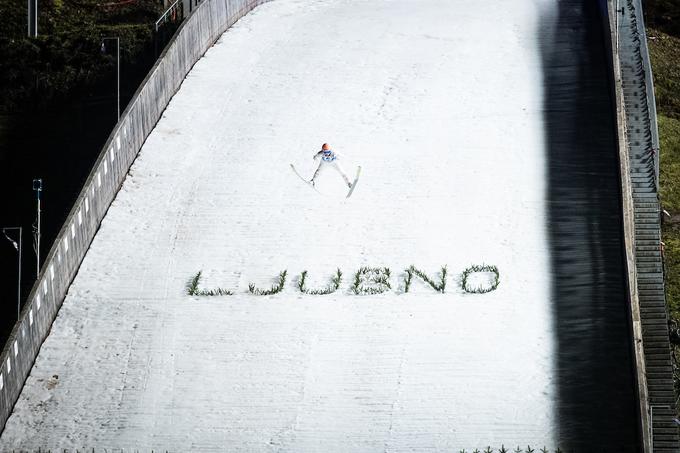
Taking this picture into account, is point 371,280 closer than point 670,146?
Yes

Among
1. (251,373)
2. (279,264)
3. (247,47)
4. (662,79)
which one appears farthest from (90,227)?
(662,79)

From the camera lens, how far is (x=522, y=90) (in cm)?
2598

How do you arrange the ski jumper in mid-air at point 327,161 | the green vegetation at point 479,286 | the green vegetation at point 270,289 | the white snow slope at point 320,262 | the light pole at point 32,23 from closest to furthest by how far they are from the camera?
the white snow slope at point 320,262 < the green vegetation at point 479,286 < the green vegetation at point 270,289 < the ski jumper in mid-air at point 327,161 < the light pole at point 32,23

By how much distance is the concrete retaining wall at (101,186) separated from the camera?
17.5m

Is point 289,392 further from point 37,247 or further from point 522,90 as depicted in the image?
point 522,90

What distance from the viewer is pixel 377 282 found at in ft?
65.9

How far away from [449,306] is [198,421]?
4.54 m

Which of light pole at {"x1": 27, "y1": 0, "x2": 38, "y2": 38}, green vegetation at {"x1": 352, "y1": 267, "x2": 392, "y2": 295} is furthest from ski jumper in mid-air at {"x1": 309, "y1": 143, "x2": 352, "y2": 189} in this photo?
light pole at {"x1": 27, "y1": 0, "x2": 38, "y2": 38}

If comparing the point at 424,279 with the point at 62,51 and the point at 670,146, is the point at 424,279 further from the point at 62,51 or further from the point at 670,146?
the point at 62,51

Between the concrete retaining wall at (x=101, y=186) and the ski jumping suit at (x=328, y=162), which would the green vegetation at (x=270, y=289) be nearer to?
the ski jumping suit at (x=328, y=162)

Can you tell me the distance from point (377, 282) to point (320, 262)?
1.12 meters

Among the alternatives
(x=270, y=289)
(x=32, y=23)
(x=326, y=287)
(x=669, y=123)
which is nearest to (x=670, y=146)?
(x=669, y=123)

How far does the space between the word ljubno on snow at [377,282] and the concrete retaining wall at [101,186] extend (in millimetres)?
2029

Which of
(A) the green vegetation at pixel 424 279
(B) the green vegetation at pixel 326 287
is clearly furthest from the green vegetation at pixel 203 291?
(A) the green vegetation at pixel 424 279
